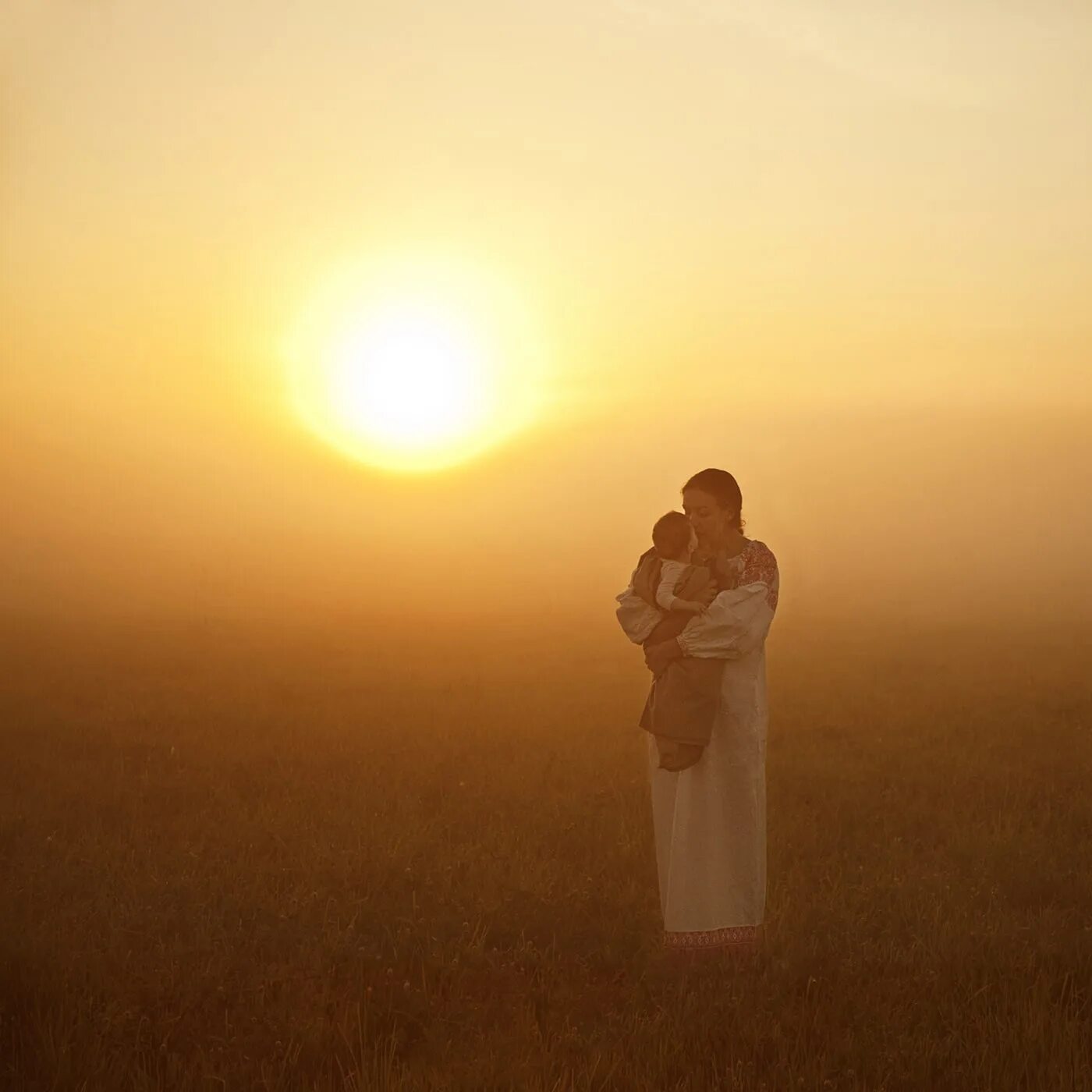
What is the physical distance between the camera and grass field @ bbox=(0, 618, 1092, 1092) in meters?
5.07

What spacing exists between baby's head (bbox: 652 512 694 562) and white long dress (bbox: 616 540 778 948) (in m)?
0.31

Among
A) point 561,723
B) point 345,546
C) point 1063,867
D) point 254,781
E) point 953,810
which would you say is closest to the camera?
point 1063,867

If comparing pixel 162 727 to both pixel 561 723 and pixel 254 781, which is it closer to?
pixel 254 781

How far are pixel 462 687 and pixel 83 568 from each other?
54.3 metres

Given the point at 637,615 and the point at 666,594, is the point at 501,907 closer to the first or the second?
the point at 637,615

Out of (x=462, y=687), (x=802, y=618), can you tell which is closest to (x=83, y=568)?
(x=802, y=618)

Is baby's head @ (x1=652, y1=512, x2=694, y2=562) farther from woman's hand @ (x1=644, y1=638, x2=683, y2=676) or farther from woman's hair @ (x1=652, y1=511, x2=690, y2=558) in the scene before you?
woman's hand @ (x1=644, y1=638, x2=683, y2=676)

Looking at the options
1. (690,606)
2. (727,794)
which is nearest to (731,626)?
(690,606)

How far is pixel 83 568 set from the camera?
66.5 metres

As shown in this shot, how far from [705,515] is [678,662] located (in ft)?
2.67

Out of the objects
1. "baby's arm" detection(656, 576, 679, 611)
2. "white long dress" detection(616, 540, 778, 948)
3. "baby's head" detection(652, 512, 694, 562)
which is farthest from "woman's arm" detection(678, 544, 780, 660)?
"baby's head" detection(652, 512, 694, 562)

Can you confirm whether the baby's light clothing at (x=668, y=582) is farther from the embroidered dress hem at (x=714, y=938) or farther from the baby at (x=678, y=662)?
the embroidered dress hem at (x=714, y=938)

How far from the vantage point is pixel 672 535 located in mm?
6449

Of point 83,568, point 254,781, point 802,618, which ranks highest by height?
point 83,568
